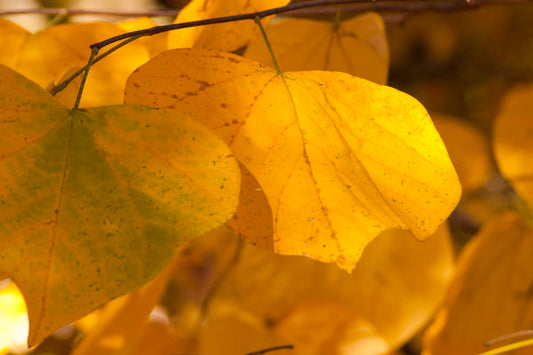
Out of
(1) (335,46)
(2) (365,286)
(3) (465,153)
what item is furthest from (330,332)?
(3) (465,153)

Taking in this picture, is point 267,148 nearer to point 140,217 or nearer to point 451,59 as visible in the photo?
point 140,217

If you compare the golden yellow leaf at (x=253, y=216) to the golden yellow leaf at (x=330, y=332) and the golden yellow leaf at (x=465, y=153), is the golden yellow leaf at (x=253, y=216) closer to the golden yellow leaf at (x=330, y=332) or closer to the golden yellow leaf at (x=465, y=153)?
the golden yellow leaf at (x=330, y=332)

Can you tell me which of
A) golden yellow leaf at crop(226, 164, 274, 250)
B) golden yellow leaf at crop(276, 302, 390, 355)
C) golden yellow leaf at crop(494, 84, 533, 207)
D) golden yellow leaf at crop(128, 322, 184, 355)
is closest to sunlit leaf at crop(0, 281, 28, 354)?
golden yellow leaf at crop(128, 322, 184, 355)

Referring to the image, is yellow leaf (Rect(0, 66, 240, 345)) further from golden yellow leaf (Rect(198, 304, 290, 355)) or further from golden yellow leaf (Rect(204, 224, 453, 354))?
golden yellow leaf (Rect(204, 224, 453, 354))

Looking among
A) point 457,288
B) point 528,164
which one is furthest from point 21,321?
point 528,164

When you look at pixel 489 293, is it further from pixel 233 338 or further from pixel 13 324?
pixel 13 324
